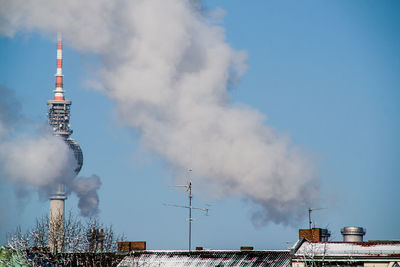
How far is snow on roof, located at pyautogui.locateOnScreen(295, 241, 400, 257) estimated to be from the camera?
56.7 m

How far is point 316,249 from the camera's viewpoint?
195 feet

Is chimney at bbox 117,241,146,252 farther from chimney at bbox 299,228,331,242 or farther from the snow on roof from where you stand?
the snow on roof

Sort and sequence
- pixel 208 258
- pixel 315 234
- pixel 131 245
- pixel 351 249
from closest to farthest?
pixel 351 249 < pixel 315 234 < pixel 208 258 < pixel 131 245

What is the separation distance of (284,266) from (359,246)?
5.46m

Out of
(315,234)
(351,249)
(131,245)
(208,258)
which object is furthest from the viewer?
(131,245)

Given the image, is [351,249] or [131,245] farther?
[131,245]

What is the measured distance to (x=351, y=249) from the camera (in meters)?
57.8

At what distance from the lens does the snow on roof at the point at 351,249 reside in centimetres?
5672

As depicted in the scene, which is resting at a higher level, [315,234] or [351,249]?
[315,234]

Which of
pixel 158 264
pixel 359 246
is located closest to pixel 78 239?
pixel 158 264

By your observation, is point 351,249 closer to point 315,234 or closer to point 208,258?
point 315,234

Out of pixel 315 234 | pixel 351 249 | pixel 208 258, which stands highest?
pixel 315 234

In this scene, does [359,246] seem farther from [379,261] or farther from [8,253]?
[8,253]

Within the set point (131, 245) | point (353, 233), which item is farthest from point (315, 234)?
point (131, 245)
